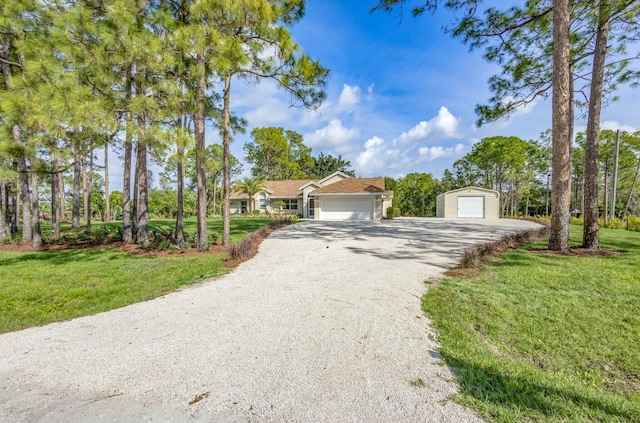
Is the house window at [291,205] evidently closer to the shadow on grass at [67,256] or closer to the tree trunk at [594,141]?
the shadow on grass at [67,256]

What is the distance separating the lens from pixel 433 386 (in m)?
2.02

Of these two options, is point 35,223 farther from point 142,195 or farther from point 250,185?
point 250,185

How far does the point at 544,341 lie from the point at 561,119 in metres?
6.03

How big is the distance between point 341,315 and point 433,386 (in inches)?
57.8

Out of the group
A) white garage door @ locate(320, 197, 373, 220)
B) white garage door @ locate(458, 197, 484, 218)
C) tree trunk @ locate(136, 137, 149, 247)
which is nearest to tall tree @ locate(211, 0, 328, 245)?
tree trunk @ locate(136, 137, 149, 247)

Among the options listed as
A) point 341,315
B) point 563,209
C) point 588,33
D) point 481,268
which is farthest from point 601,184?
point 341,315

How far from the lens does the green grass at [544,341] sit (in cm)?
184

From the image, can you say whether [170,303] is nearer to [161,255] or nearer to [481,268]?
[161,255]

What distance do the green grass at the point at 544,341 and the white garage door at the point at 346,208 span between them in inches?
626

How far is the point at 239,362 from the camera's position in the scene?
2.39 metres

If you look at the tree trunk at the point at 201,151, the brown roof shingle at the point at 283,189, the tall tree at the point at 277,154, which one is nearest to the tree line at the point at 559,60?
the tree trunk at the point at 201,151

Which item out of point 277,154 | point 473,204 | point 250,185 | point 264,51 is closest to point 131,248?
point 264,51

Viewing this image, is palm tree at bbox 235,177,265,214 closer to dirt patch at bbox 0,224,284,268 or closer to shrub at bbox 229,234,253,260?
dirt patch at bbox 0,224,284,268

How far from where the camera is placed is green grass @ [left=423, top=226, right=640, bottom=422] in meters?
1.84
